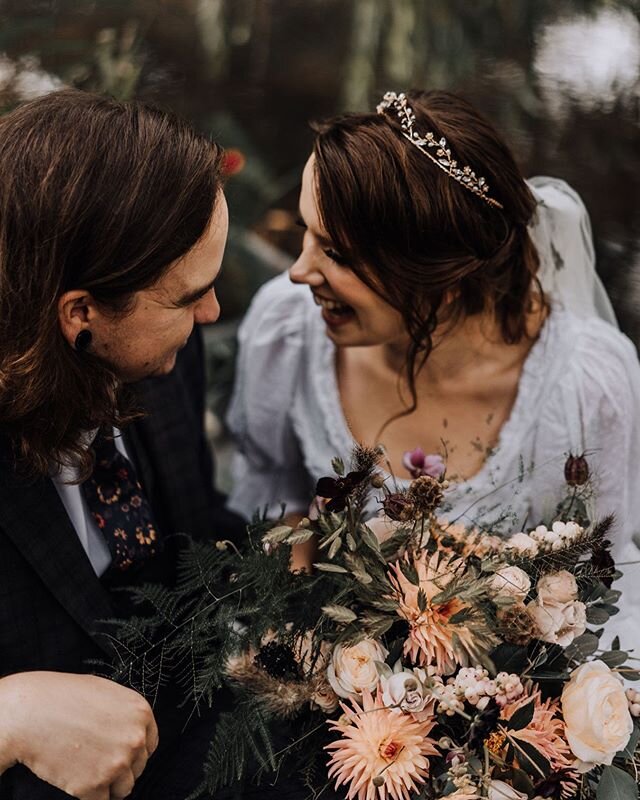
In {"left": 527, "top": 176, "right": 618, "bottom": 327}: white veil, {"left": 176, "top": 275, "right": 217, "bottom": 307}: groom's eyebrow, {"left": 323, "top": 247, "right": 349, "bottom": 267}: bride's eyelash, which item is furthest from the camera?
{"left": 527, "top": 176, "right": 618, "bottom": 327}: white veil

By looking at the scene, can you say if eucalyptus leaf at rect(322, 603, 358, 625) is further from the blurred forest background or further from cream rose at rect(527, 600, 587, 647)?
the blurred forest background

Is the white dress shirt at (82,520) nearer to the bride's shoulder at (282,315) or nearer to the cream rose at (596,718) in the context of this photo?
the bride's shoulder at (282,315)

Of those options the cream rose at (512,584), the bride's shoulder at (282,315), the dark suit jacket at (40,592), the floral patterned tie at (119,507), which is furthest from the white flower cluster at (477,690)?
the bride's shoulder at (282,315)

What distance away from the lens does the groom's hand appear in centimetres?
130

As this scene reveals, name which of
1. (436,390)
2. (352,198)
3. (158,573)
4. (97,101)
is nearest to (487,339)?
(436,390)

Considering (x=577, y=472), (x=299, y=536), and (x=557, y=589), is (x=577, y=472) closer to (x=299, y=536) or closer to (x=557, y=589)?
(x=557, y=589)

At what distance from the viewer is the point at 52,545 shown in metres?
1.52

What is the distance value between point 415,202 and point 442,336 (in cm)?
42

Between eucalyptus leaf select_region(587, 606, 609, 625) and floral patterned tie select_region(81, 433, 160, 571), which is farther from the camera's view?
floral patterned tie select_region(81, 433, 160, 571)

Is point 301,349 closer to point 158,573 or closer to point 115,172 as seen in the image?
point 158,573

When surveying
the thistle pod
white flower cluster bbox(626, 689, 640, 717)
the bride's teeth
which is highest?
the bride's teeth

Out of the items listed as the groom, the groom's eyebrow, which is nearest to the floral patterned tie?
the groom

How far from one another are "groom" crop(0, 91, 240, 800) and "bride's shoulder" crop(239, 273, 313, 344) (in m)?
0.58

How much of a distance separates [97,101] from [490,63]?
145 centimetres
